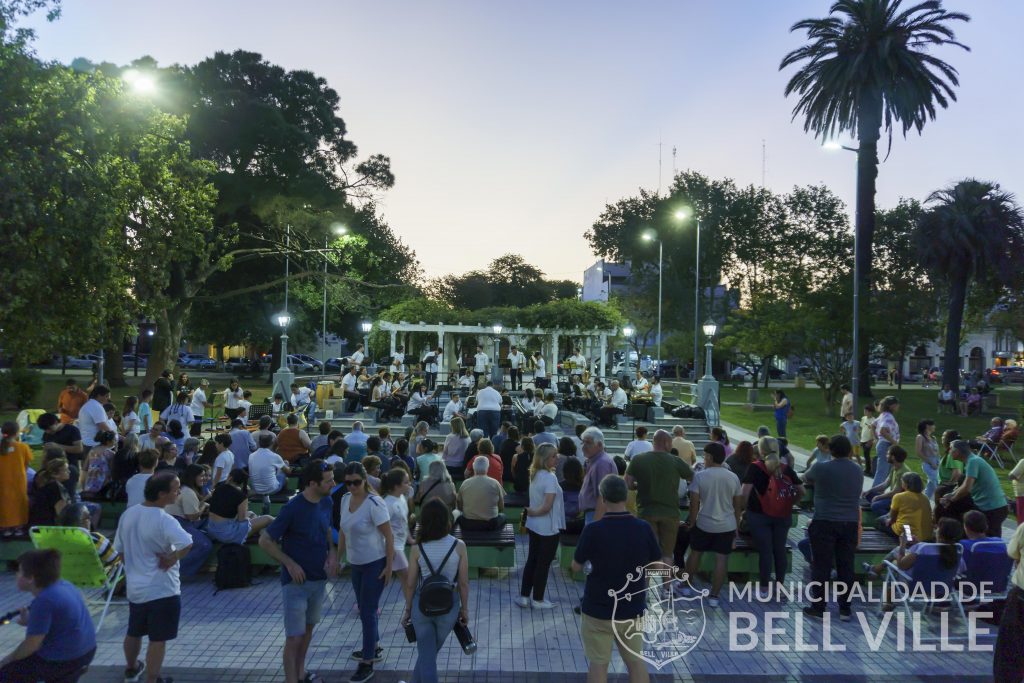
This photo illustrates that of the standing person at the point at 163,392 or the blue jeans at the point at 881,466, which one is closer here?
the blue jeans at the point at 881,466

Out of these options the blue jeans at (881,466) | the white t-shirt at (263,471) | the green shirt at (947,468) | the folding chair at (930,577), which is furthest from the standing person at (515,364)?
the folding chair at (930,577)

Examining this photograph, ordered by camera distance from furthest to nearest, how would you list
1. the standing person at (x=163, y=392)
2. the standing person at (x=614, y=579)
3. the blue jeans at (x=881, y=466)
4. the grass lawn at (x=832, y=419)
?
the grass lawn at (x=832, y=419)
the standing person at (x=163, y=392)
the blue jeans at (x=881, y=466)
the standing person at (x=614, y=579)

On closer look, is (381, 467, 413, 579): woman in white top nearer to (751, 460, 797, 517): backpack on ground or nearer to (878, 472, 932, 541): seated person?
(751, 460, 797, 517): backpack on ground

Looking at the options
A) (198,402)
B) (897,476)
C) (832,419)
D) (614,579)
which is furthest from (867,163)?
(614,579)

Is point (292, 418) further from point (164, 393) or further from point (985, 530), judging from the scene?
point (985, 530)

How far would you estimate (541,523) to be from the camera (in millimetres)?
6672

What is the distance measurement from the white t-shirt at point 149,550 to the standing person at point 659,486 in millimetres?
4141

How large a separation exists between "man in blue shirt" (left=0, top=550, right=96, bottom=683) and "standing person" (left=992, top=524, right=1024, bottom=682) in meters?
5.69

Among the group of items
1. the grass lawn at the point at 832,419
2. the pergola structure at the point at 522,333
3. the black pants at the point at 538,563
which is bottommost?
the grass lawn at the point at 832,419

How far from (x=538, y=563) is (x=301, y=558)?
2.73 m

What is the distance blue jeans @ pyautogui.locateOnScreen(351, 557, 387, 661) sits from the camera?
16.9 feet

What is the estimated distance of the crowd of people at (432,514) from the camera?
4398 millimetres

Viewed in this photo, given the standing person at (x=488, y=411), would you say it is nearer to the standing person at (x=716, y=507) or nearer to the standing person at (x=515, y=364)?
the standing person at (x=716, y=507)

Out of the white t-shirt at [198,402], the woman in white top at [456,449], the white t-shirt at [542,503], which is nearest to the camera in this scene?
the white t-shirt at [542,503]
